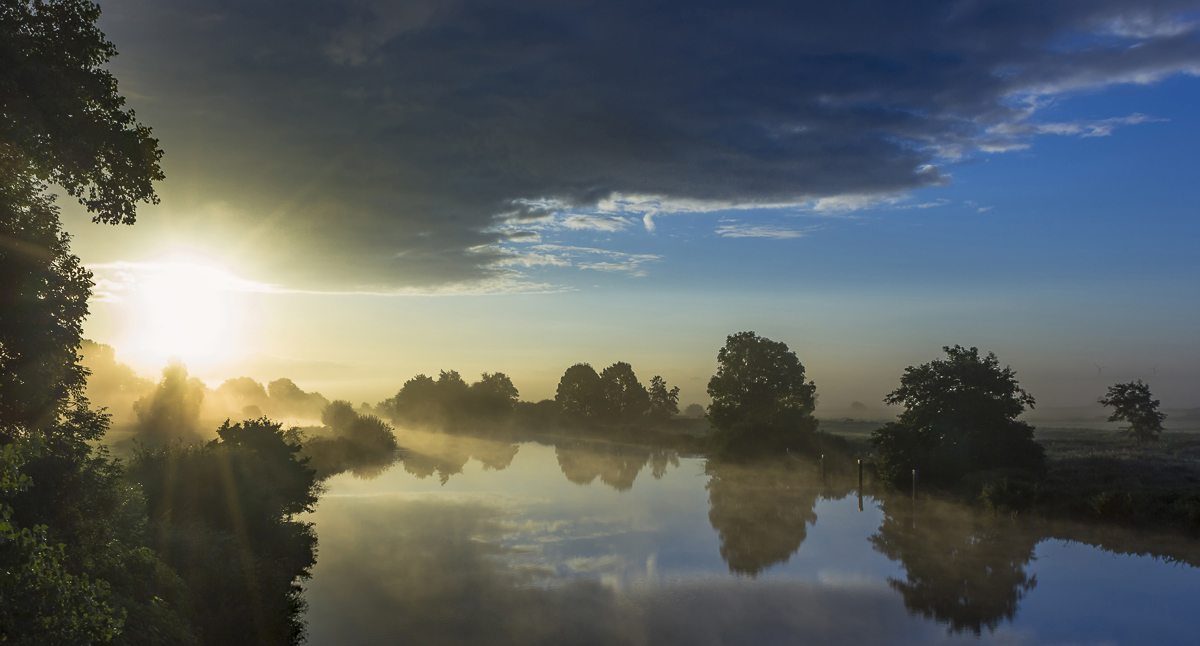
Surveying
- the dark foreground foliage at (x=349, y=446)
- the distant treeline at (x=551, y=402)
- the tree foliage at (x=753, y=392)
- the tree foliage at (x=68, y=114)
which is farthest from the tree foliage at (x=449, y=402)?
the tree foliage at (x=68, y=114)

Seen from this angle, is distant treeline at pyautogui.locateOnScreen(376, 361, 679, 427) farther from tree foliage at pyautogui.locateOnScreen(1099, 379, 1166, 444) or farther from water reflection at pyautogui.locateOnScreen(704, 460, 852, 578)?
tree foliage at pyautogui.locateOnScreen(1099, 379, 1166, 444)

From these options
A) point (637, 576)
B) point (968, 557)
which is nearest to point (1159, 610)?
point (968, 557)

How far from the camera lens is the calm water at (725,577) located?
61.2 feet

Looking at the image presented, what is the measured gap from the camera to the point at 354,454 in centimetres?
7150

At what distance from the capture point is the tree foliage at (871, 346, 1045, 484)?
36.2m

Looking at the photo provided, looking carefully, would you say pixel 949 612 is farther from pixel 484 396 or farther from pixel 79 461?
pixel 484 396

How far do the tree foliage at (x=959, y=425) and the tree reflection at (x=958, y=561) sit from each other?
2986 mm

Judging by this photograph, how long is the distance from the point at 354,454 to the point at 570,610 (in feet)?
192

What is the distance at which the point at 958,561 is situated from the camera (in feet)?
83.4

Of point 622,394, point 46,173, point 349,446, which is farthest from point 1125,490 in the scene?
point 622,394

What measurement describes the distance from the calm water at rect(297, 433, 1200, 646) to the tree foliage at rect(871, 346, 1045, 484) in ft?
9.51

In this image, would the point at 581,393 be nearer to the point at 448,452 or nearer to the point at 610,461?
the point at 448,452

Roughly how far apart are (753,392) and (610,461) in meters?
17.7

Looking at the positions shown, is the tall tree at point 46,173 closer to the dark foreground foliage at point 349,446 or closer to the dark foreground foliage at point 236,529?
the dark foreground foliage at point 236,529
